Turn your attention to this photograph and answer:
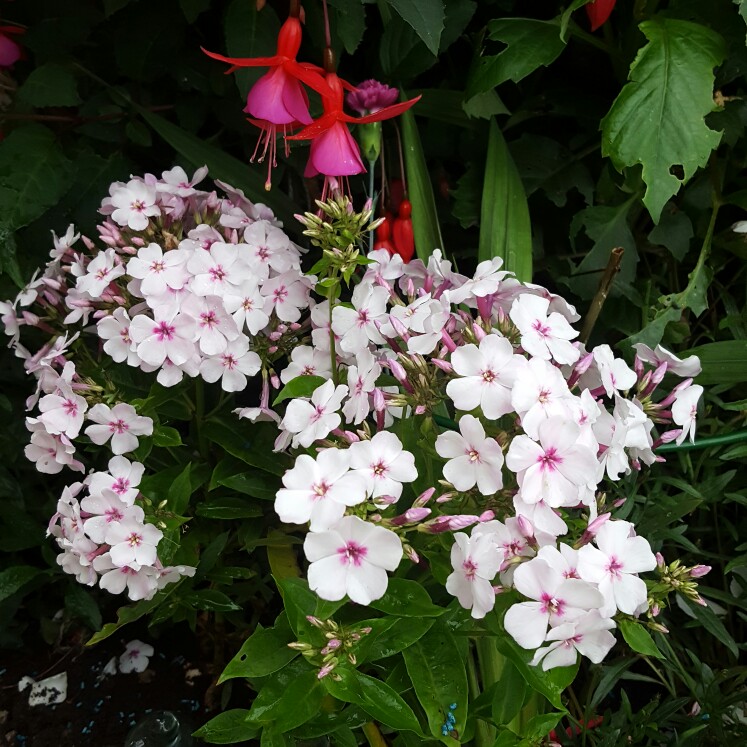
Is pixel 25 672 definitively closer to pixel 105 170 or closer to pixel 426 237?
pixel 105 170

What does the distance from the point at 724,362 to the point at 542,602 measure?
49cm

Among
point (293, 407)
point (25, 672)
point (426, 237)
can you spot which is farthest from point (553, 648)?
point (25, 672)

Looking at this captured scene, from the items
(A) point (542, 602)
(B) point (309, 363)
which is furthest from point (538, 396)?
(B) point (309, 363)

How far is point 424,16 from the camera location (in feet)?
2.40

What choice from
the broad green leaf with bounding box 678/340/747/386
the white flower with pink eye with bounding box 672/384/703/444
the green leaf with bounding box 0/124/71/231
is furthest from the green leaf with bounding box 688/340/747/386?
the green leaf with bounding box 0/124/71/231

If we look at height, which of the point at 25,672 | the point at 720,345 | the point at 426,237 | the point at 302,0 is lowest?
the point at 25,672

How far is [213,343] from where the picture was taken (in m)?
0.72

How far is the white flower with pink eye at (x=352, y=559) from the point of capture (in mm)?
520

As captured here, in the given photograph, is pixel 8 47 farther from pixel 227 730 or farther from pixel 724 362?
pixel 724 362

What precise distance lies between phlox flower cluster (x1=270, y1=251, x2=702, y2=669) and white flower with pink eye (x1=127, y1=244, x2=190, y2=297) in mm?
167

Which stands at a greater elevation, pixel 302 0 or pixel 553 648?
pixel 302 0

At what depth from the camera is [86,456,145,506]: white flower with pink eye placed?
0.71 metres

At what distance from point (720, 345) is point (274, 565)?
58 cm

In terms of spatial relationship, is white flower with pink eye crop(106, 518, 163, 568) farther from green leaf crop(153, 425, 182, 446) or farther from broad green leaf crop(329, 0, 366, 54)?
broad green leaf crop(329, 0, 366, 54)
